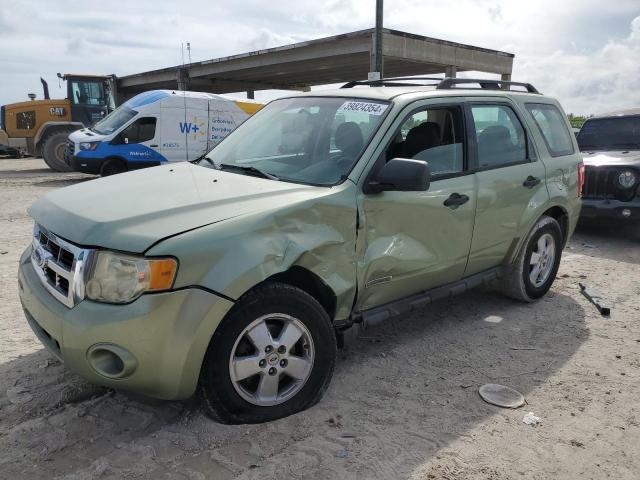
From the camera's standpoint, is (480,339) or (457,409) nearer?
(457,409)

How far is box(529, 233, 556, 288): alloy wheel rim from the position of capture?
477cm

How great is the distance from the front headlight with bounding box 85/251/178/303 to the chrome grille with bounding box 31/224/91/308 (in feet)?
0.22

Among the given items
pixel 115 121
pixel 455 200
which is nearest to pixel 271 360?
pixel 455 200

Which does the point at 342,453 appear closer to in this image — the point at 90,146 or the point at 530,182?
the point at 530,182

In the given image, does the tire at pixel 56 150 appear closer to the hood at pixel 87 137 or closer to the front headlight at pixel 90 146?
the hood at pixel 87 137

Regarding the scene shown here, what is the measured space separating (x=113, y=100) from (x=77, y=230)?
59.7 ft

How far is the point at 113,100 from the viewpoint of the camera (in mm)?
18984

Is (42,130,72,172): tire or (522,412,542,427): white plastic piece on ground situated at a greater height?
(42,130,72,172): tire

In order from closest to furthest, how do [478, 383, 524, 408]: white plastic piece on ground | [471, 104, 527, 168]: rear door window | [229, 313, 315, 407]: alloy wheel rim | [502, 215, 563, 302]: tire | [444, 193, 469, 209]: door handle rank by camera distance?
[229, 313, 315, 407]: alloy wheel rim → [478, 383, 524, 408]: white plastic piece on ground → [444, 193, 469, 209]: door handle → [471, 104, 527, 168]: rear door window → [502, 215, 563, 302]: tire

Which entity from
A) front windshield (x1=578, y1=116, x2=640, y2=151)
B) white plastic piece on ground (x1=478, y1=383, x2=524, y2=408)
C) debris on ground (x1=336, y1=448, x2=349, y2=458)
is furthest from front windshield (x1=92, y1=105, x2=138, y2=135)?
debris on ground (x1=336, y1=448, x2=349, y2=458)

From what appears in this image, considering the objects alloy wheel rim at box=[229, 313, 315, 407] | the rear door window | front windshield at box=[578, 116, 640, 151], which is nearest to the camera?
alloy wheel rim at box=[229, 313, 315, 407]

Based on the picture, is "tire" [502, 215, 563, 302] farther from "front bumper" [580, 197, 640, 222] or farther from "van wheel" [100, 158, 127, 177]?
"van wheel" [100, 158, 127, 177]

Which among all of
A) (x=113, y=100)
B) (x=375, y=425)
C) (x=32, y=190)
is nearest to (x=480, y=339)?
(x=375, y=425)

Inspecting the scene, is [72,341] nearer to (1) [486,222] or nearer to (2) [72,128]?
(1) [486,222]
